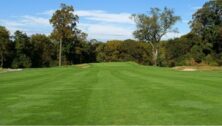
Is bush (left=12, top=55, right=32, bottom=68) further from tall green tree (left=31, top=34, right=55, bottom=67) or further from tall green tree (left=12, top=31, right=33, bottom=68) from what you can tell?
tall green tree (left=31, top=34, right=55, bottom=67)

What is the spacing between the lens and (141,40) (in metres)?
106

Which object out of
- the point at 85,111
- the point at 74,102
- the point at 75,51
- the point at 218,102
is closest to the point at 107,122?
the point at 85,111

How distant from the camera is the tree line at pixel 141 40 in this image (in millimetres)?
96188

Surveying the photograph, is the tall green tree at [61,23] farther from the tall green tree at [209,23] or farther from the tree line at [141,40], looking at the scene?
the tall green tree at [209,23]

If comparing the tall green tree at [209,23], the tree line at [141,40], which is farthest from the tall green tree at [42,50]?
the tall green tree at [209,23]

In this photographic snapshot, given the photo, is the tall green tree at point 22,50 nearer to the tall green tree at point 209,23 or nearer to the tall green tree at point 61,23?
the tall green tree at point 61,23

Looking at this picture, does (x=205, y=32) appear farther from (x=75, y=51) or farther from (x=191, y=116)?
(x=191, y=116)

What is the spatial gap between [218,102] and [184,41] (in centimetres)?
9406

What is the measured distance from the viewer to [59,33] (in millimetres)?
101188

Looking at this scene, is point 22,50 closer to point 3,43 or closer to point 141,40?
point 3,43

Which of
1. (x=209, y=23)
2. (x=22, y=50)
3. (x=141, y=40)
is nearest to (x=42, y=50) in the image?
(x=22, y=50)

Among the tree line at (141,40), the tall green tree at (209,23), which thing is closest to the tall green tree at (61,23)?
the tree line at (141,40)

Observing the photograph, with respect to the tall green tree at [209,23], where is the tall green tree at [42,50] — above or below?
below

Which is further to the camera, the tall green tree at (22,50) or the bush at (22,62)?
the tall green tree at (22,50)
